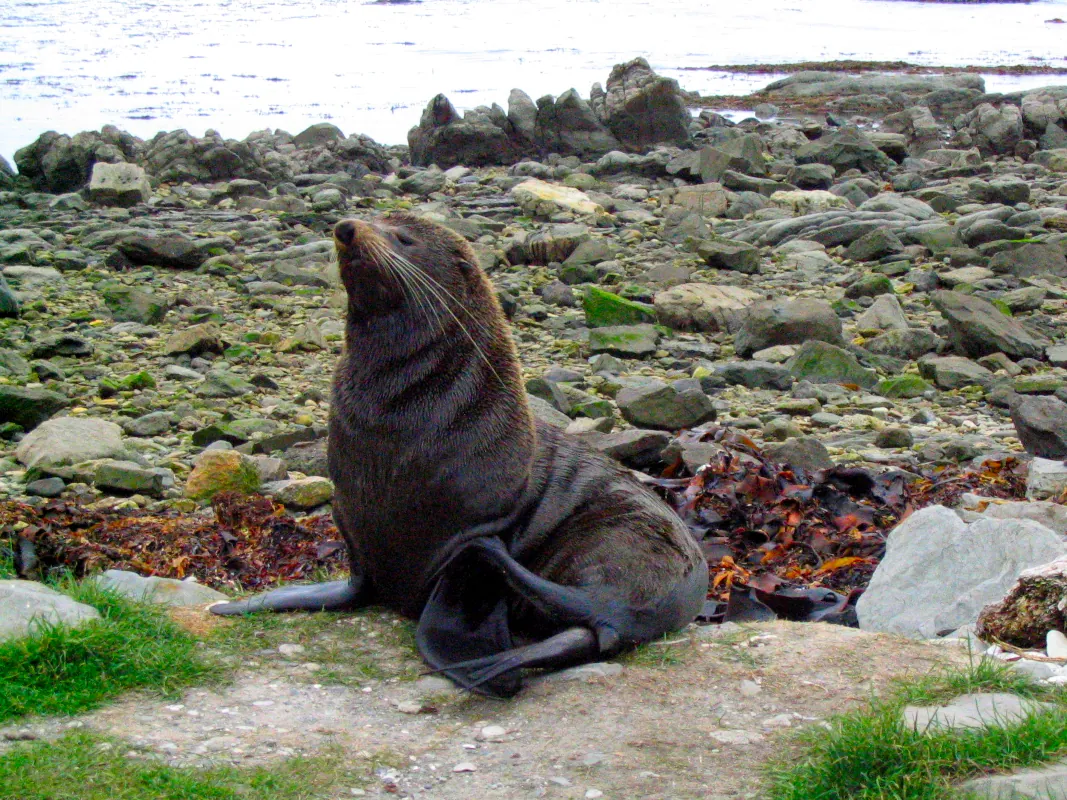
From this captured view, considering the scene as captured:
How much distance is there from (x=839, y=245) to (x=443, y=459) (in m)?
12.4

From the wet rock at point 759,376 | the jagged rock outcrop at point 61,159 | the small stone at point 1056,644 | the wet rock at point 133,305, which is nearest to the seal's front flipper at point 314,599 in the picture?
the small stone at point 1056,644

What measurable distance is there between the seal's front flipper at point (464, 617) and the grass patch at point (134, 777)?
926 millimetres

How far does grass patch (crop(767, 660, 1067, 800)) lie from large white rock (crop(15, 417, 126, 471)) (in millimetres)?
6060

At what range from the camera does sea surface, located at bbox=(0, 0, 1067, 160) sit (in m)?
33.2

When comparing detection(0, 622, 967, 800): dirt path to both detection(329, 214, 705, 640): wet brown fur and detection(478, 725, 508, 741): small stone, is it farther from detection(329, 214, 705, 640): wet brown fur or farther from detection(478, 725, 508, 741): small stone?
detection(329, 214, 705, 640): wet brown fur

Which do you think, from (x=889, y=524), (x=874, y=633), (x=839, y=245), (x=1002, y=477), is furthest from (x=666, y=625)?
(x=839, y=245)

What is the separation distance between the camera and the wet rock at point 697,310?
1268 centimetres

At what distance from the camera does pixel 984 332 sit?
37.8 ft

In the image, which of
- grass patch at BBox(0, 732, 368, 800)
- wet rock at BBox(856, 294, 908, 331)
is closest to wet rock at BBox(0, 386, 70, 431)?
grass patch at BBox(0, 732, 368, 800)

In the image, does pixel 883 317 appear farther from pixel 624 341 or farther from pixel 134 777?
pixel 134 777

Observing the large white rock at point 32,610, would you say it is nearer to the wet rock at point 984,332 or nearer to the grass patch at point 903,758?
the grass patch at point 903,758

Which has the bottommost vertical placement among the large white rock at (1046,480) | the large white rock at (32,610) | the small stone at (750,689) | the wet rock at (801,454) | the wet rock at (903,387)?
the wet rock at (903,387)

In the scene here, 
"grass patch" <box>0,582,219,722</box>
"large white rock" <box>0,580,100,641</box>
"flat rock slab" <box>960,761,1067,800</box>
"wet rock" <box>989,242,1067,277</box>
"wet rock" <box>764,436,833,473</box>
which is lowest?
"wet rock" <box>764,436,833,473</box>

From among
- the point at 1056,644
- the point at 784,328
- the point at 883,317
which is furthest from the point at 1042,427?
the point at 1056,644
